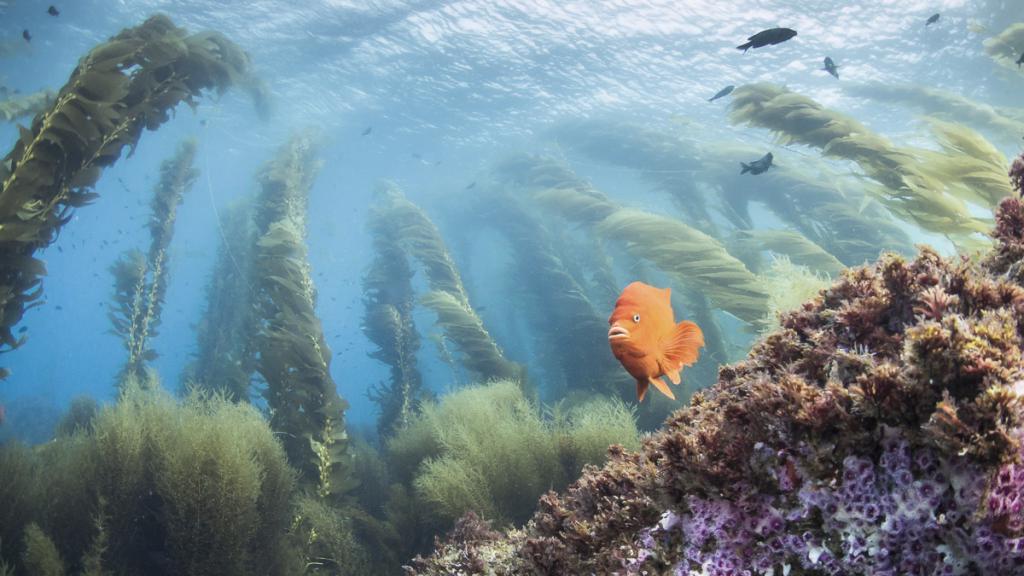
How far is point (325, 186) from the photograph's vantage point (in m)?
52.7

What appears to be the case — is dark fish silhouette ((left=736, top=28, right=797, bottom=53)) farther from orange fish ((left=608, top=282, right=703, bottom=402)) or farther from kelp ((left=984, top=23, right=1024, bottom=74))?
kelp ((left=984, top=23, right=1024, bottom=74))

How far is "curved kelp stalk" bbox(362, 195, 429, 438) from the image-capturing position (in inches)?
416

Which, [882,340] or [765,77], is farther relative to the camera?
[765,77]

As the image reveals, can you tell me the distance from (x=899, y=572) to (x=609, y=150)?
25.9 m

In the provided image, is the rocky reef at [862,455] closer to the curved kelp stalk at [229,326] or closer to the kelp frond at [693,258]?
the kelp frond at [693,258]

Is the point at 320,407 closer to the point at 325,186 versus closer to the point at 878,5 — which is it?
the point at 878,5

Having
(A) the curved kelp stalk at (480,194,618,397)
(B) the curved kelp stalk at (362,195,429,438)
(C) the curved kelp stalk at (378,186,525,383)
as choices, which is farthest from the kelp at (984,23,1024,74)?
(B) the curved kelp stalk at (362,195,429,438)

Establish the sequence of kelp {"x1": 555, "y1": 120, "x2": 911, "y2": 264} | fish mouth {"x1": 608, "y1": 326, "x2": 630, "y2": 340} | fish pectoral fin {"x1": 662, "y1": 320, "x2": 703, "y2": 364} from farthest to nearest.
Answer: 1. kelp {"x1": 555, "y1": 120, "x2": 911, "y2": 264}
2. fish pectoral fin {"x1": 662, "y1": 320, "x2": 703, "y2": 364}
3. fish mouth {"x1": 608, "y1": 326, "x2": 630, "y2": 340}

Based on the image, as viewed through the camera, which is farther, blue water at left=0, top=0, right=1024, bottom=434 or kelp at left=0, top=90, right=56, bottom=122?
blue water at left=0, top=0, right=1024, bottom=434

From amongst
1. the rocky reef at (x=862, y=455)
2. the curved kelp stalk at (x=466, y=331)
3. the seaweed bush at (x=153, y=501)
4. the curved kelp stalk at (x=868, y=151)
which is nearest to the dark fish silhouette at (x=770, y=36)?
the curved kelp stalk at (x=868, y=151)

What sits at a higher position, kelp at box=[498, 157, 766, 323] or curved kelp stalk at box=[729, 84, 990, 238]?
curved kelp stalk at box=[729, 84, 990, 238]

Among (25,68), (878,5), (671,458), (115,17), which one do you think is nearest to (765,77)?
(878,5)

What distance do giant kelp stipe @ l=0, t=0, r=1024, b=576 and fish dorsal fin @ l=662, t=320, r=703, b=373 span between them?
0.03m

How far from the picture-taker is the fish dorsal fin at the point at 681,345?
2.40 metres
